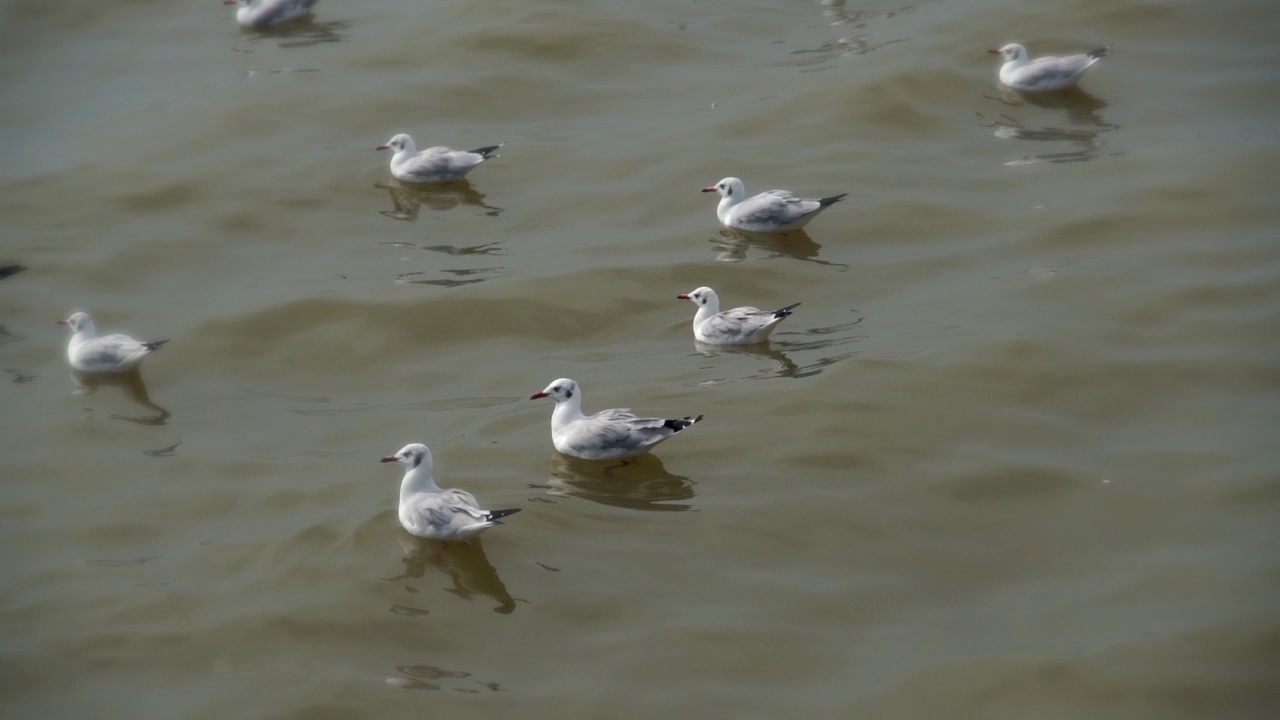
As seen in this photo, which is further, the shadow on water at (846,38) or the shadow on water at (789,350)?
the shadow on water at (846,38)

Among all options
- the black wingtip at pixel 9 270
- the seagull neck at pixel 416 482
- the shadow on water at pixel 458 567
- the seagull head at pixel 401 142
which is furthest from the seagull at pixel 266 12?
the shadow on water at pixel 458 567

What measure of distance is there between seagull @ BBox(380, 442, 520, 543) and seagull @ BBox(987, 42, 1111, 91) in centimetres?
1023

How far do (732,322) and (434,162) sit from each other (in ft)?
16.8

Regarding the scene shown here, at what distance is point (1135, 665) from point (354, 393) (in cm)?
695

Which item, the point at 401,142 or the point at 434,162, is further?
the point at 401,142

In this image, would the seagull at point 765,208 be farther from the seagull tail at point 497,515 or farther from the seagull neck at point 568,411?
the seagull tail at point 497,515

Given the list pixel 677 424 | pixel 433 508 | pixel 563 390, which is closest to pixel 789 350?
pixel 677 424

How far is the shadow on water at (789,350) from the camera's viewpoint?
11508 millimetres

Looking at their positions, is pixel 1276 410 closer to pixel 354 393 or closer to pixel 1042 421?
pixel 1042 421

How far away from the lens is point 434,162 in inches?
614

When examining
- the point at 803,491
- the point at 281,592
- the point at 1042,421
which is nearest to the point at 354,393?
the point at 281,592

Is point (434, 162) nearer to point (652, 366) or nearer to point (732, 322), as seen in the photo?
point (652, 366)

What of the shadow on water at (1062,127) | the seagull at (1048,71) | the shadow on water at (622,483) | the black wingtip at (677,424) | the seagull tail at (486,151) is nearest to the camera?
the shadow on water at (622,483)

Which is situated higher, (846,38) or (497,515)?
(846,38)
